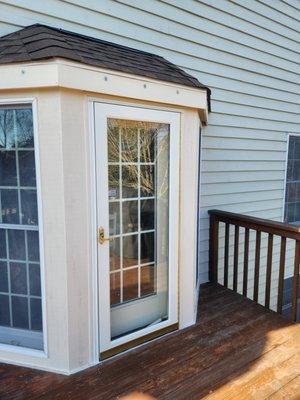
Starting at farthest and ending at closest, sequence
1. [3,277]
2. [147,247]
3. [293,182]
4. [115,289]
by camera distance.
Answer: [293,182]
[147,247]
[115,289]
[3,277]

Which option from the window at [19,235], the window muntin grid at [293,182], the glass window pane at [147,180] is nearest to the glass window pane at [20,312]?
the window at [19,235]

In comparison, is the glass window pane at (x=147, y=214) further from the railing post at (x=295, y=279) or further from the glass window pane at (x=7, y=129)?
the railing post at (x=295, y=279)

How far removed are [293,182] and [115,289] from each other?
4.01 metres

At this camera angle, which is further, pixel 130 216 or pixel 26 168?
pixel 130 216

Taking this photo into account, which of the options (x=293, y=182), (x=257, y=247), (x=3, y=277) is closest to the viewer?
(x=3, y=277)

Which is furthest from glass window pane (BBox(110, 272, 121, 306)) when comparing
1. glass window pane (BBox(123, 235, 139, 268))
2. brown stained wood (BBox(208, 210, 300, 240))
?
brown stained wood (BBox(208, 210, 300, 240))

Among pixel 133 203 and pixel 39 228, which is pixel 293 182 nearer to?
pixel 133 203

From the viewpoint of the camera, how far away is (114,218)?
2.24m

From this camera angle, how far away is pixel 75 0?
8.42 feet

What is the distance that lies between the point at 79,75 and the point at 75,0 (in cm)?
118

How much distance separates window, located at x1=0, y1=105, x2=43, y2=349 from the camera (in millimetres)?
2004

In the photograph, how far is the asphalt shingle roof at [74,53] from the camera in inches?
71.5

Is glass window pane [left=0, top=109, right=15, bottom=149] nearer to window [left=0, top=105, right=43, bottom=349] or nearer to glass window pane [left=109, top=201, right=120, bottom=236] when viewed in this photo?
window [left=0, top=105, right=43, bottom=349]

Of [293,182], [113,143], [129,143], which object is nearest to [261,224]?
[129,143]
